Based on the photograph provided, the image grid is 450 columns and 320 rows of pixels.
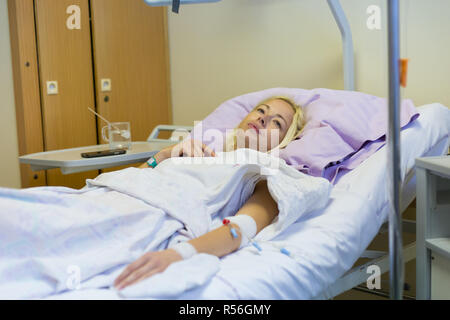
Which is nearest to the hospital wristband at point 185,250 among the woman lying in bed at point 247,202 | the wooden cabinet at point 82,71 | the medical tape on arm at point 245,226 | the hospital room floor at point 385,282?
the woman lying in bed at point 247,202

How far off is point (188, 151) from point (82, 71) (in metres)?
1.29

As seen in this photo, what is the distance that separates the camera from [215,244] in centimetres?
104

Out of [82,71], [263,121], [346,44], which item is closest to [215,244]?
[263,121]

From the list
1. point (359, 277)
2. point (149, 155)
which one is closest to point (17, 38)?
point (149, 155)

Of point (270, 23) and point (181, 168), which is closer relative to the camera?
point (181, 168)

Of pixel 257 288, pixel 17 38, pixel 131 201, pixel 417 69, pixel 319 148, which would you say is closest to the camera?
pixel 257 288

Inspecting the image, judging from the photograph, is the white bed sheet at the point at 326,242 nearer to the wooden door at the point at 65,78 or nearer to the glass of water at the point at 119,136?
the glass of water at the point at 119,136

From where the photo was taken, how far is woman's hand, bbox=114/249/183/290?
89 centimetres

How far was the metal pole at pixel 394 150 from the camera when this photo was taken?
0.79 m

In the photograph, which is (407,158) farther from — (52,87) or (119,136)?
(52,87)

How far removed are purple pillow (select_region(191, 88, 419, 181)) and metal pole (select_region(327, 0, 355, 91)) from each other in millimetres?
237
